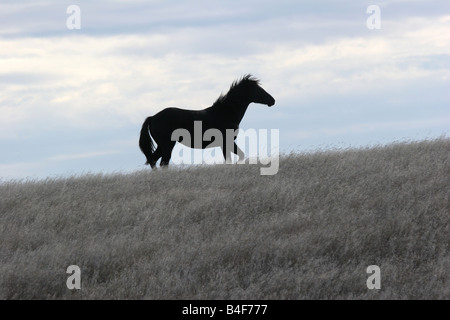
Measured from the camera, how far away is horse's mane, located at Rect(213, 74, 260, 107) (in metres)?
15.5

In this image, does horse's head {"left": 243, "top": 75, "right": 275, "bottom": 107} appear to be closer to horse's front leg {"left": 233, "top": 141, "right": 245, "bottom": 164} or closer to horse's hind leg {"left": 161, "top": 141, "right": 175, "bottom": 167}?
horse's front leg {"left": 233, "top": 141, "right": 245, "bottom": 164}

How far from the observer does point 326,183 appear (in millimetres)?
11641

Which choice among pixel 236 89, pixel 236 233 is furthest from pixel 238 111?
pixel 236 233

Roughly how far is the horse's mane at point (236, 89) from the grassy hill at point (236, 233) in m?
2.71

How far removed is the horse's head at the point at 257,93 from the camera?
15703 mm

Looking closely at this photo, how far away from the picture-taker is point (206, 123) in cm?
1502

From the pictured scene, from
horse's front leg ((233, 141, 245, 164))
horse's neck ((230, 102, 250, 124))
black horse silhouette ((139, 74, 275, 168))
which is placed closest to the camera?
black horse silhouette ((139, 74, 275, 168))

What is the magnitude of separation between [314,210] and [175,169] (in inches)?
174

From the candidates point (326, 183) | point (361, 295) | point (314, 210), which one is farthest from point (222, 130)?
point (361, 295)

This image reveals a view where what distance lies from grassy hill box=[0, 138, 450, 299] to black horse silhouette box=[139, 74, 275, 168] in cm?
148

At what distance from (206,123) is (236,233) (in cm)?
623

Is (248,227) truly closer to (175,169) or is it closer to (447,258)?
(447,258)

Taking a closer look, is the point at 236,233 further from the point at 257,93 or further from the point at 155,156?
the point at 257,93

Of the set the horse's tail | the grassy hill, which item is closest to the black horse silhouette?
the horse's tail
